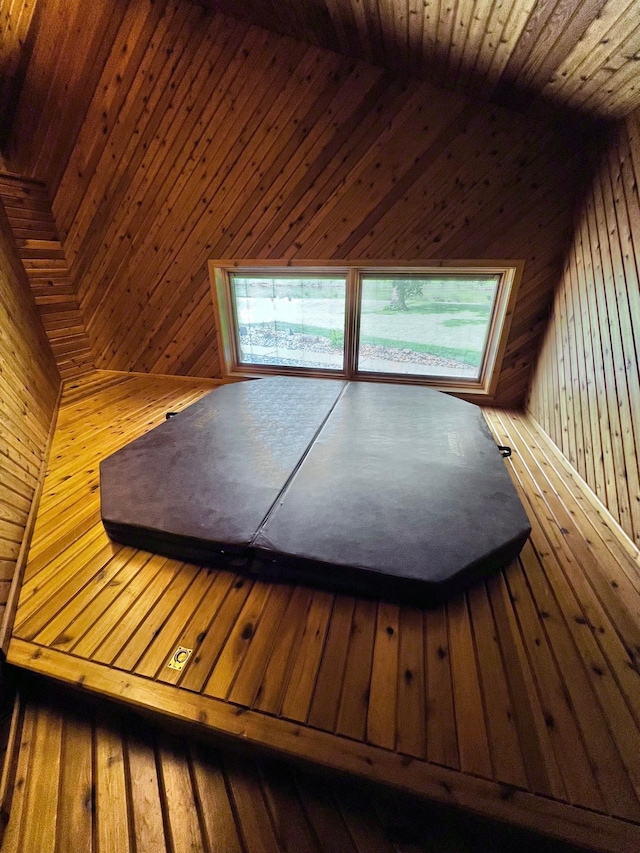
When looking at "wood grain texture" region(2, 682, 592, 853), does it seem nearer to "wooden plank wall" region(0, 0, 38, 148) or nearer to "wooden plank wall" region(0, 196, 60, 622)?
"wooden plank wall" region(0, 196, 60, 622)

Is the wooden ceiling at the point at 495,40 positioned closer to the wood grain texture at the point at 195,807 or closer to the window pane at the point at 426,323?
the window pane at the point at 426,323

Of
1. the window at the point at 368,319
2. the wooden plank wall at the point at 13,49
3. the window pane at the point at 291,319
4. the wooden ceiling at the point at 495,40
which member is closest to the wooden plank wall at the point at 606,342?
the wooden ceiling at the point at 495,40

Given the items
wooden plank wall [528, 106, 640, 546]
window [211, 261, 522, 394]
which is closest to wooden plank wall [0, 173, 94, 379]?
window [211, 261, 522, 394]

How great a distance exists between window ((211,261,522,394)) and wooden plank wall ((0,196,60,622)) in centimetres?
168

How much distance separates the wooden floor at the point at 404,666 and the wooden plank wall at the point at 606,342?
0.43 metres

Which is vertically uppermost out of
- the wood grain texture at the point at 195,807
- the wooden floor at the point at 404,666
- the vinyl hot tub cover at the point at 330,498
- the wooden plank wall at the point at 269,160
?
the wooden plank wall at the point at 269,160

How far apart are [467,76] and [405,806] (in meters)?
3.57

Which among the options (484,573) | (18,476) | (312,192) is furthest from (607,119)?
(18,476)

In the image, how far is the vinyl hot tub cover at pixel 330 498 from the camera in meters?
1.19

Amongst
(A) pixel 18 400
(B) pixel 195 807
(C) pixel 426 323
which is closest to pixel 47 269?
(A) pixel 18 400

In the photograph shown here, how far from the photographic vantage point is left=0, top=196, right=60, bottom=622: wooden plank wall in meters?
1.53

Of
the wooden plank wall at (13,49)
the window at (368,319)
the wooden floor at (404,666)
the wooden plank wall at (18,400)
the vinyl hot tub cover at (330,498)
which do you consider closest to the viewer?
the wooden floor at (404,666)

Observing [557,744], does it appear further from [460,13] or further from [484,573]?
[460,13]

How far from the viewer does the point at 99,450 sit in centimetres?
237
